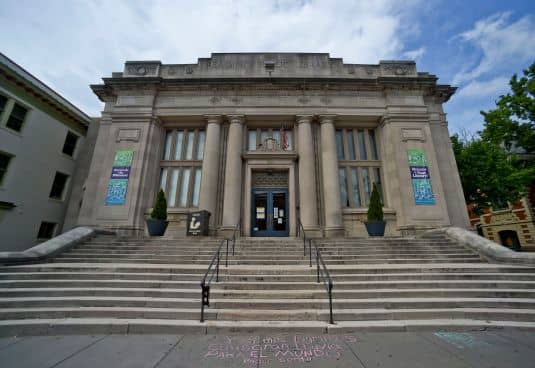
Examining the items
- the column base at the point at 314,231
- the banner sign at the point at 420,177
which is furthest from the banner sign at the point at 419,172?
the column base at the point at 314,231

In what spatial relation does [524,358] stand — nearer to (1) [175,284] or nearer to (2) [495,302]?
(2) [495,302]

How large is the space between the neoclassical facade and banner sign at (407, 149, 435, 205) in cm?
5

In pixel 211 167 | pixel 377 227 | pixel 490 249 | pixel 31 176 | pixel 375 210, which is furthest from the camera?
pixel 31 176

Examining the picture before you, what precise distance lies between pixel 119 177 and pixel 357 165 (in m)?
14.3

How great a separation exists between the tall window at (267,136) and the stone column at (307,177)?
2.70 feet

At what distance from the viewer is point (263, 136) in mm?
15094

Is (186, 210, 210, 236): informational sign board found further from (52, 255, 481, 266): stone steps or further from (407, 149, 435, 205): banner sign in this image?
(407, 149, 435, 205): banner sign

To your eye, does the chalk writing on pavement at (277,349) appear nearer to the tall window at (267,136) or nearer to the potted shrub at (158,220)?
the potted shrub at (158,220)

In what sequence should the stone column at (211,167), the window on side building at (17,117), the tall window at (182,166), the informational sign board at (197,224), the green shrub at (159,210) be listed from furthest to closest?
the tall window at (182,166), the window on side building at (17,117), the stone column at (211,167), the green shrub at (159,210), the informational sign board at (197,224)

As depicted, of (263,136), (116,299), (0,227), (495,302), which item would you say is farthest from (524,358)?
(0,227)

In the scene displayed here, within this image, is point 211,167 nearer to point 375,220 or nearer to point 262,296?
point 262,296

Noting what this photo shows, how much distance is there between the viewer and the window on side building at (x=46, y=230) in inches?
550

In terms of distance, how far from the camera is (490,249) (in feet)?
24.7

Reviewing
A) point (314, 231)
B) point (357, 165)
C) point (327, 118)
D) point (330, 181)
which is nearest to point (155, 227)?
point (314, 231)
